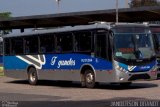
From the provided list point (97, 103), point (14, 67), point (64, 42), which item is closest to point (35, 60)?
point (14, 67)

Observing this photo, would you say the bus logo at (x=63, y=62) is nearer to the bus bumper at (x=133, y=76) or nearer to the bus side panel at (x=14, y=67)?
the bus side panel at (x=14, y=67)

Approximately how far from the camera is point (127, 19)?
5306 cm

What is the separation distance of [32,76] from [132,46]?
7614 mm

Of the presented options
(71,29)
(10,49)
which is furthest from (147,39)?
(10,49)

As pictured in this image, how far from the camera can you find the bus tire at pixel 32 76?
27.3 m

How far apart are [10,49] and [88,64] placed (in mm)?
7838

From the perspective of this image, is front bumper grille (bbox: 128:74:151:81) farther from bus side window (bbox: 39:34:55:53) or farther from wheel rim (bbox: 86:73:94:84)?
bus side window (bbox: 39:34:55:53)

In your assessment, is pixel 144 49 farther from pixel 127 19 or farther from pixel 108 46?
pixel 127 19

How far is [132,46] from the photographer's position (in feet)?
71.8

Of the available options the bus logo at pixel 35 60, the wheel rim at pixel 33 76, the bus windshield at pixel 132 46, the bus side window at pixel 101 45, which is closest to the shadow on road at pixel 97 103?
the bus windshield at pixel 132 46

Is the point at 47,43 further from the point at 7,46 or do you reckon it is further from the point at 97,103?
the point at 97,103

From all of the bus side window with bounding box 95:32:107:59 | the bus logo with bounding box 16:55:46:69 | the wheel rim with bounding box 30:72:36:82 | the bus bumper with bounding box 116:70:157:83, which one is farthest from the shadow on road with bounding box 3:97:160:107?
the wheel rim with bounding box 30:72:36:82

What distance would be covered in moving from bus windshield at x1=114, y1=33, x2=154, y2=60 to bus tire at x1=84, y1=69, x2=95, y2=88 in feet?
6.30

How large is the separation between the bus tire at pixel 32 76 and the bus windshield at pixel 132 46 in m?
6.98
